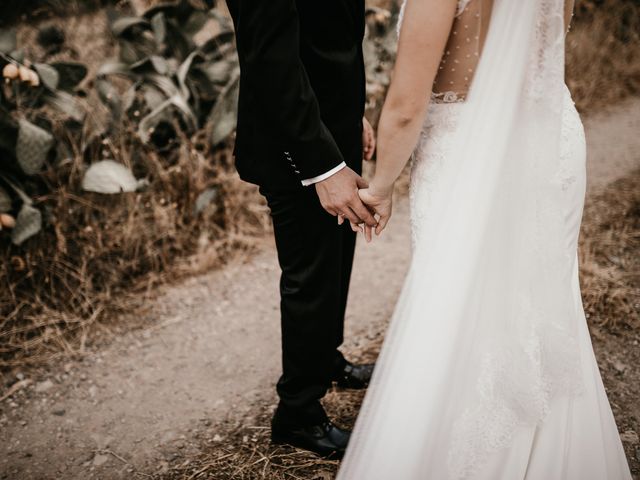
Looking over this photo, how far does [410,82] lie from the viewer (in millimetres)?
1230

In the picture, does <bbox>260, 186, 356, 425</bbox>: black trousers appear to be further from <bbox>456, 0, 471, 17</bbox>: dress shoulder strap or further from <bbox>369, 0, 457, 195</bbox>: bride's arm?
<bbox>456, 0, 471, 17</bbox>: dress shoulder strap

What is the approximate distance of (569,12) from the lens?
4.63 feet

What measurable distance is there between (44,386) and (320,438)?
1302mm

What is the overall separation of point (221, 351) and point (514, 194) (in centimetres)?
167

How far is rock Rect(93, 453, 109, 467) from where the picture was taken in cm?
192

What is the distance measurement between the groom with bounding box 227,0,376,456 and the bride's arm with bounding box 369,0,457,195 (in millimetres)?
119

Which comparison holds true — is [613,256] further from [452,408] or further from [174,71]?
[174,71]

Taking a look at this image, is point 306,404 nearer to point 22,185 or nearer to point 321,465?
point 321,465

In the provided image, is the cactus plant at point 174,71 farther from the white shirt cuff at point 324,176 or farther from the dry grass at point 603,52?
the dry grass at point 603,52

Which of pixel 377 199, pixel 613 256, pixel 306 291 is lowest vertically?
pixel 613 256

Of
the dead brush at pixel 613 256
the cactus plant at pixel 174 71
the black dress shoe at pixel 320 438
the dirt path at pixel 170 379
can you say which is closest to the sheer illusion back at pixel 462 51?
the black dress shoe at pixel 320 438

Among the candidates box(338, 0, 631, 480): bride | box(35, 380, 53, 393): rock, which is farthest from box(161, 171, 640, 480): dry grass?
box(35, 380, 53, 393): rock

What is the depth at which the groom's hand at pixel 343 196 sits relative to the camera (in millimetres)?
1396

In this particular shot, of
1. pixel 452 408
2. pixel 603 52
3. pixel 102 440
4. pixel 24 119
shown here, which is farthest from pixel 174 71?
pixel 603 52
